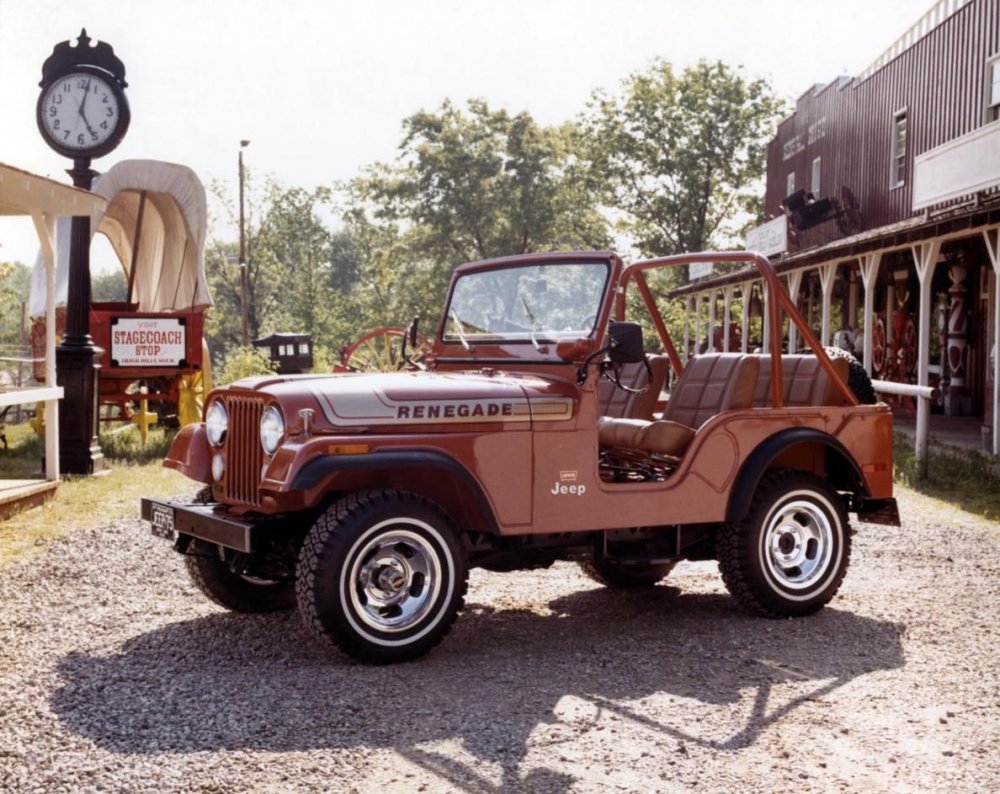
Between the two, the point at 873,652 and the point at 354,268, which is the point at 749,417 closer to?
the point at 873,652

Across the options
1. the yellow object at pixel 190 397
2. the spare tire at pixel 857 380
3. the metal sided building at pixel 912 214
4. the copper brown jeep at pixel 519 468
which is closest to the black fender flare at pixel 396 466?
the copper brown jeep at pixel 519 468

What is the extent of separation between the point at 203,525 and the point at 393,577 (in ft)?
2.95

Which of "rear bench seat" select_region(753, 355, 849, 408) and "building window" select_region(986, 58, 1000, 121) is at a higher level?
"building window" select_region(986, 58, 1000, 121)

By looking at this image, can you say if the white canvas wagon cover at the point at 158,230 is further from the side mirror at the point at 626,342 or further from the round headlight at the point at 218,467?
the side mirror at the point at 626,342

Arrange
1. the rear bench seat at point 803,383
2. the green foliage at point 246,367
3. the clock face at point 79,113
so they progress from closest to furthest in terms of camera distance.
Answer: the rear bench seat at point 803,383, the clock face at point 79,113, the green foliage at point 246,367

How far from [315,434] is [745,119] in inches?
1785

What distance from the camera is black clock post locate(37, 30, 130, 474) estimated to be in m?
12.8

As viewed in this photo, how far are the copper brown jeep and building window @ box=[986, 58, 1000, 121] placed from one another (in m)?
13.5

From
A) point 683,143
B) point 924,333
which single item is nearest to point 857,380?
point 924,333

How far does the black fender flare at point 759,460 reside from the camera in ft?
21.1

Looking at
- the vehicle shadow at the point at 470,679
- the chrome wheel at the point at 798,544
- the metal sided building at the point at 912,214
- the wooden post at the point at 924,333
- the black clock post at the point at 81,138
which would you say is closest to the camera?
the vehicle shadow at the point at 470,679

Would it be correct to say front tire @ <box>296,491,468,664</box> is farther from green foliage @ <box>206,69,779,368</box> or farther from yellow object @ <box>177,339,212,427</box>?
green foliage @ <box>206,69,779,368</box>

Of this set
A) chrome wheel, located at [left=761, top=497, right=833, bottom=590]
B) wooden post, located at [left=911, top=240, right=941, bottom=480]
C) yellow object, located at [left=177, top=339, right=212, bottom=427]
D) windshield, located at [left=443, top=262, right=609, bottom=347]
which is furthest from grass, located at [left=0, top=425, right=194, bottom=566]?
wooden post, located at [left=911, top=240, right=941, bottom=480]

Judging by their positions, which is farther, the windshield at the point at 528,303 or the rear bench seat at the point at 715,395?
the rear bench seat at the point at 715,395
